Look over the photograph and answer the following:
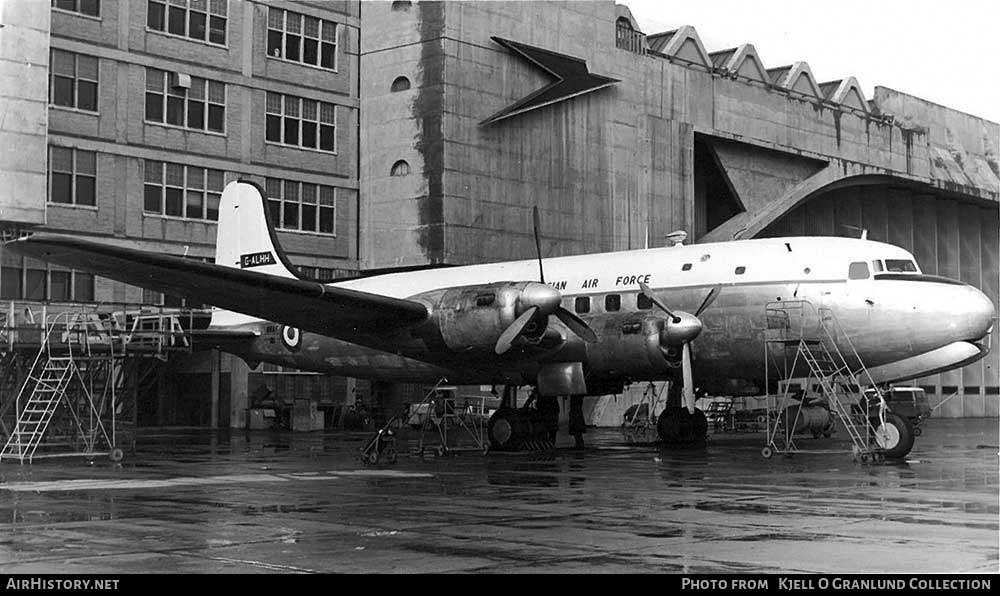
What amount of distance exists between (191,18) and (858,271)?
29018 millimetres

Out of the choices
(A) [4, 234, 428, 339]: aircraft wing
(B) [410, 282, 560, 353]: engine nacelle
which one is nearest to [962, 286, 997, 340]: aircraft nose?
(B) [410, 282, 560, 353]: engine nacelle

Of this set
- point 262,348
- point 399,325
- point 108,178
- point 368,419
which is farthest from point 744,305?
point 108,178

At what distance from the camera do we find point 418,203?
47469mm

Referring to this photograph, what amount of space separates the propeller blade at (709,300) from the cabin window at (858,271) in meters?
2.73

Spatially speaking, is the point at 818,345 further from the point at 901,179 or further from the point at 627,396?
the point at 901,179

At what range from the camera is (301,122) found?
4800 cm

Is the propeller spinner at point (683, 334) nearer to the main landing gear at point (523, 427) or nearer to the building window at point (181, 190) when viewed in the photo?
the main landing gear at point (523, 427)

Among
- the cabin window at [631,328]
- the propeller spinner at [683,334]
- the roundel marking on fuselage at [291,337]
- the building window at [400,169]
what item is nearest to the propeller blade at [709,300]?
the propeller spinner at [683,334]

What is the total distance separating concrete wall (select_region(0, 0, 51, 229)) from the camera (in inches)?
1464

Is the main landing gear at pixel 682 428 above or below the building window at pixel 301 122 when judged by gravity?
below

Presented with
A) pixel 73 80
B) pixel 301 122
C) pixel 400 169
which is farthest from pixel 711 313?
pixel 301 122

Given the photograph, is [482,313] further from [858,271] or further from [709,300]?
[858,271]

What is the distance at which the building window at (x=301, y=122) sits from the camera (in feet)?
154

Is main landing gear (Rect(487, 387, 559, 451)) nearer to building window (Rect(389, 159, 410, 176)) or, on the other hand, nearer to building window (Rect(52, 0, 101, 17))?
building window (Rect(389, 159, 410, 176))
